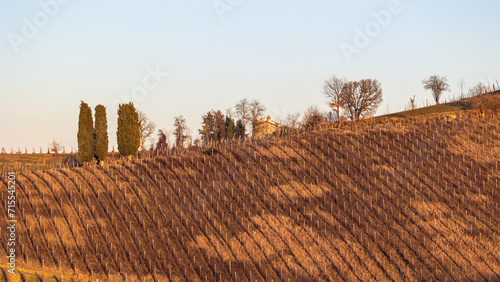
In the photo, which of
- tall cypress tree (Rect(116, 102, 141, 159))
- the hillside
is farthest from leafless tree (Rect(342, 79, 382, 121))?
tall cypress tree (Rect(116, 102, 141, 159))

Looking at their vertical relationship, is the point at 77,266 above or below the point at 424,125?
below

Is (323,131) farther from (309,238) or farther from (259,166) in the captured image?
(309,238)

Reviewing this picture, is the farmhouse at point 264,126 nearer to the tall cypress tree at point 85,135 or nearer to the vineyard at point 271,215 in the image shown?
the vineyard at point 271,215

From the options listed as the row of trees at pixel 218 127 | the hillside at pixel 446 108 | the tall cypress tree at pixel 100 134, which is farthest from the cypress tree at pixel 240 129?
the tall cypress tree at pixel 100 134

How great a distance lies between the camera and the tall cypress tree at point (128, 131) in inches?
2282

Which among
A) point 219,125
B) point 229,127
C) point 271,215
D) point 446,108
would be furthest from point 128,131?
point 446,108

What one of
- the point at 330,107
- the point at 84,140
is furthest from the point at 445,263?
the point at 330,107

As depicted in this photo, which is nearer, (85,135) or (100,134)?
(85,135)

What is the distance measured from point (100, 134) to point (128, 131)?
3.11 metres

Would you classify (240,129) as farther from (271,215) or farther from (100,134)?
(271,215)

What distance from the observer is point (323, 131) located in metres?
66.8

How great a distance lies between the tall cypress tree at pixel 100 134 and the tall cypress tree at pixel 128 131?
1687 millimetres

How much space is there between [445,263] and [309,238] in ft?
34.4

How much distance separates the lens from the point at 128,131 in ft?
192
